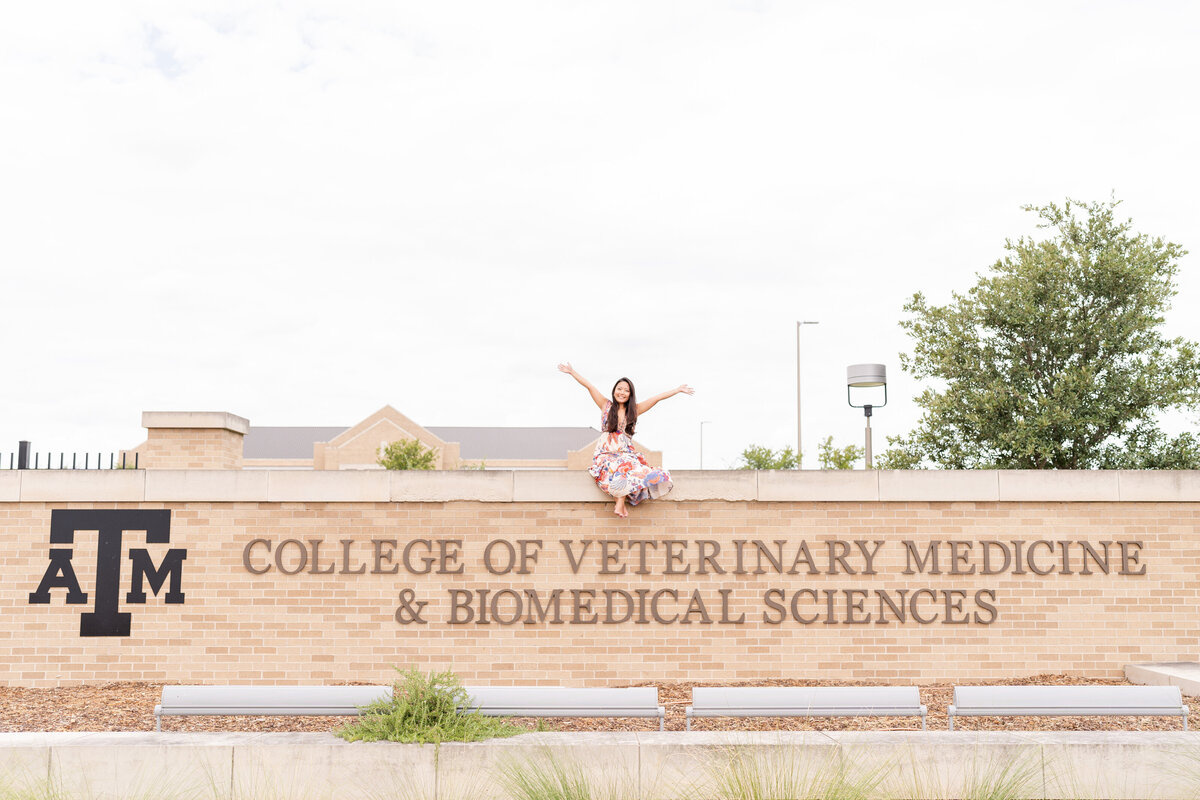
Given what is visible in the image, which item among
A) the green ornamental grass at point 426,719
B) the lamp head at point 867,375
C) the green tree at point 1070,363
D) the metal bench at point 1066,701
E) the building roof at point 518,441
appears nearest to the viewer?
the green ornamental grass at point 426,719

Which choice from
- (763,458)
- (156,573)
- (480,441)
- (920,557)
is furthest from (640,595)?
(480,441)

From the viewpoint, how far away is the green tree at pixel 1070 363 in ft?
62.8

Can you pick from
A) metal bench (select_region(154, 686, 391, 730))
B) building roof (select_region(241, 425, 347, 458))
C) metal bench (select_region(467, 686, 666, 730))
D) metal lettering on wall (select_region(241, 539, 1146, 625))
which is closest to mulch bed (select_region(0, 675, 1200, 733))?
metal bench (select_region(467, 686, 666, 730))

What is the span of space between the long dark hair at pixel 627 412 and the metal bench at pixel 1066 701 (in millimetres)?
4442

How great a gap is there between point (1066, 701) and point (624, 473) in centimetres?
489

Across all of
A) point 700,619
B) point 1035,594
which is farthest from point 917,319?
point 700,619

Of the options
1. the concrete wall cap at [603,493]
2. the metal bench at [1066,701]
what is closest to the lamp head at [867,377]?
the concrete wall cap at [603,493]

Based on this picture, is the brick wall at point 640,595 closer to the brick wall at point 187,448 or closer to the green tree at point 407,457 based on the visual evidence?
the brick wall at point 187,448

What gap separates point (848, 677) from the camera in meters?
11.2

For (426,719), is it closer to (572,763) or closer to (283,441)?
(572,763)

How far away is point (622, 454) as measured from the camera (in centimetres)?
1124

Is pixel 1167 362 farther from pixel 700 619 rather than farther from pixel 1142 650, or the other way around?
pixel 700 619

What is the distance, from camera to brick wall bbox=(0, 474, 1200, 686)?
36.8 ft

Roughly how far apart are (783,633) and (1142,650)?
3.92m
